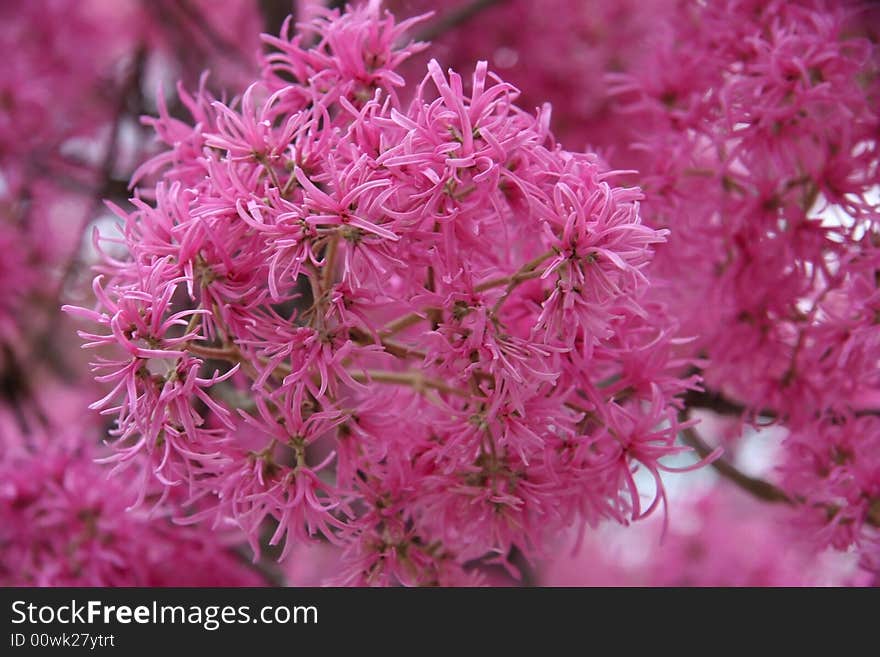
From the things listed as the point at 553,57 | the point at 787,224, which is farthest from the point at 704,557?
the point at 787,224

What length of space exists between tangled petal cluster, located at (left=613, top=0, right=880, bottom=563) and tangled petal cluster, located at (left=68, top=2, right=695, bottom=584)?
0.70ft

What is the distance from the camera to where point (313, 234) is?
67 centimetres

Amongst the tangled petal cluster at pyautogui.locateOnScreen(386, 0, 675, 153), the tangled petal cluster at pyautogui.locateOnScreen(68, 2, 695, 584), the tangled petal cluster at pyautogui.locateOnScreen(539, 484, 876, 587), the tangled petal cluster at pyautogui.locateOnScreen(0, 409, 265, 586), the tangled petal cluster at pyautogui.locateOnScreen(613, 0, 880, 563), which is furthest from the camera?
the tangled petal cluster at pyautogui.locateOnScreen(539, 484, 876, 587)

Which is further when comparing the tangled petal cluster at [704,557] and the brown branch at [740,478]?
the tangled petal cluster at [704,557]

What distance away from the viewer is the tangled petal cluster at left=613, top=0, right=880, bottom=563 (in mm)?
928

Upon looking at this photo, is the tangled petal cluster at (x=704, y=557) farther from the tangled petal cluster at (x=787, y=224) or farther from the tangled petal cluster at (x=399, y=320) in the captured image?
the tangled petal cluster at (x=399, y=320)

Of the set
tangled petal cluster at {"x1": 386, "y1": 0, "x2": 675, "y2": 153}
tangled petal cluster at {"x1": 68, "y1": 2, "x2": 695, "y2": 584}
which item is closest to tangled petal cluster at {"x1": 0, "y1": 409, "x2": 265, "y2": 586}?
tangled petal cluster at {"x1": 68, "y1": 2, "x2": 695, "y2": 584}

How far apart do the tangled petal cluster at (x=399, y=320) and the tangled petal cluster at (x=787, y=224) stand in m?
0.21

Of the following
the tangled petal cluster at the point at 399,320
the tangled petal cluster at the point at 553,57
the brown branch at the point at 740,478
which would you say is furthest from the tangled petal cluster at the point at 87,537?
the tangled petal cluster at the point at 553,57

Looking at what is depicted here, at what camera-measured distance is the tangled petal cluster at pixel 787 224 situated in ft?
3.04

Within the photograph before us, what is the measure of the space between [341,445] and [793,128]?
0.58m

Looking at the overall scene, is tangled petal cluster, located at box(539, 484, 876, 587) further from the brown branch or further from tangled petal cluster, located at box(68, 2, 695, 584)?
tangled petal cluster, located at box(68, 2, 695, 584)

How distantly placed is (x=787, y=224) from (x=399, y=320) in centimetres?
45
